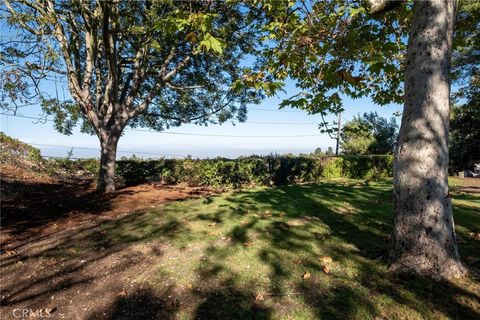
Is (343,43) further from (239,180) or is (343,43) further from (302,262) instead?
(239,180)

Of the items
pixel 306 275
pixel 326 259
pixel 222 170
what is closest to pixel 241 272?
pixel 306 275

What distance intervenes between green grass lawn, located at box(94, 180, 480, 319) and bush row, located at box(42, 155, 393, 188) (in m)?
7.94

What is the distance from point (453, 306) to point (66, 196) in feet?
41.5

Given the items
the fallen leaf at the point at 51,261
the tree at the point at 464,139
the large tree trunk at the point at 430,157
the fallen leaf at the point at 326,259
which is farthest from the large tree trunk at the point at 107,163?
the tree at the point at 464,139

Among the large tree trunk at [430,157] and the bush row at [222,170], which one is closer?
the large tree trunk at [430,157]

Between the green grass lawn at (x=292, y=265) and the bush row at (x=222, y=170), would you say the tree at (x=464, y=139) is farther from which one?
the green grass lawn at (x=292, y=265)

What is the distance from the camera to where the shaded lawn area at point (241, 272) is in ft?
11.9

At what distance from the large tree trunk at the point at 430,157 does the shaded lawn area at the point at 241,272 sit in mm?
354

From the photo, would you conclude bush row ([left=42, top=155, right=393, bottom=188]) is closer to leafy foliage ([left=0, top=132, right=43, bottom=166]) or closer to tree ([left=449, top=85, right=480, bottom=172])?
leafy foliage ([left=0, top=132, right=43, bottom=166])

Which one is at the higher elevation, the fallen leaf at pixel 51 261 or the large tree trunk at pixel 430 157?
the large tree trunk at pixel 430 157

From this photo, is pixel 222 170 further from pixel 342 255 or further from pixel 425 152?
pixel 425 152

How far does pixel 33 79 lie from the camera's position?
9312mm

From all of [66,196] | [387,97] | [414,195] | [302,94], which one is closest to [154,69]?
[66,196]

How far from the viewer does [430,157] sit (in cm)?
393
